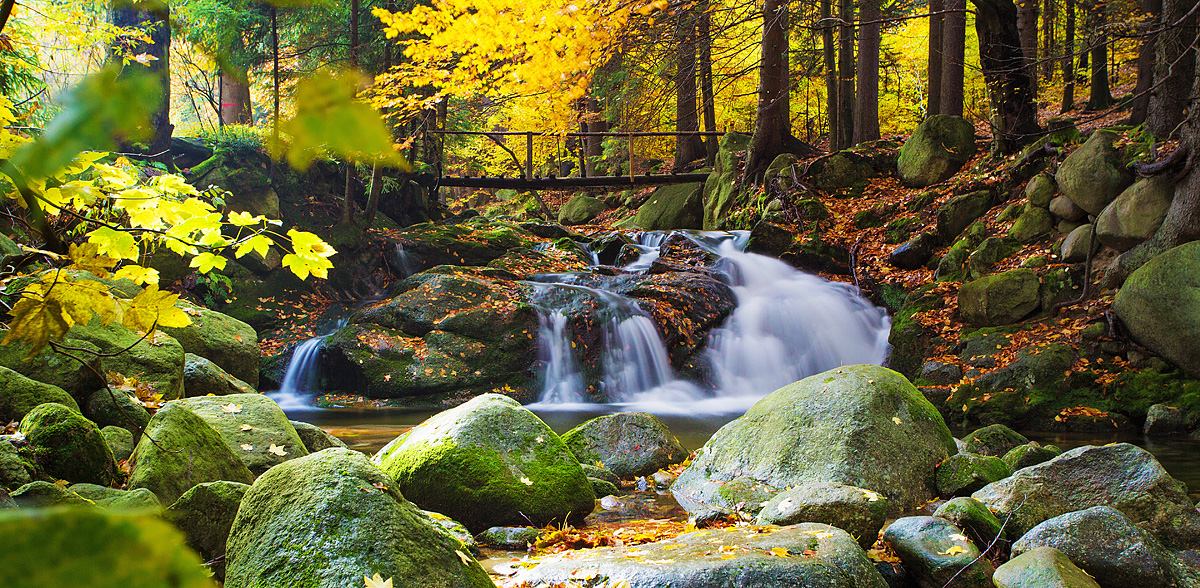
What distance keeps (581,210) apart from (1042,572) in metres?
22.1

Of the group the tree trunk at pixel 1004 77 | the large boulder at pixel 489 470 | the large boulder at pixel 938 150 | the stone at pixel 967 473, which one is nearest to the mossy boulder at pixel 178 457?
the large boulder at pixel 489 470

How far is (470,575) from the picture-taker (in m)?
3.32

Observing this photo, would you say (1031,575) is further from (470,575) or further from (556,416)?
(556,416)

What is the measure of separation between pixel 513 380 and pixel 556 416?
71.7 inches

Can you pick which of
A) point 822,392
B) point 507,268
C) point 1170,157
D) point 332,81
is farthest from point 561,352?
point 332,81

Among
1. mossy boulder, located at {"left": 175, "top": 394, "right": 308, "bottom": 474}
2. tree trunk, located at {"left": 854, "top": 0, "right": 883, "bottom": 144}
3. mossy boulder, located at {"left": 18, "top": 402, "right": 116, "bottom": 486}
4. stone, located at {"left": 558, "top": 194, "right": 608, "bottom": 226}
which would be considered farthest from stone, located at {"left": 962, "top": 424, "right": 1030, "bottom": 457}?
stone, located at {"left": 558, "top": 194, "right": 608, "bottom": 226}

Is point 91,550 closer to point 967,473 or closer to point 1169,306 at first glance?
point 967,473

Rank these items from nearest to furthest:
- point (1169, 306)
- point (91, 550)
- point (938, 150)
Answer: point (91, 550), point (1169, 306), point (938, 150)

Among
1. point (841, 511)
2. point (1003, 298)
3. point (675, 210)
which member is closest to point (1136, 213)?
point (1003, 298)

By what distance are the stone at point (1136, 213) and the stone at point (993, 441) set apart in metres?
4.67

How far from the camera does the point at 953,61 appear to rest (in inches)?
629

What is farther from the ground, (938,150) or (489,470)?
(938,150)

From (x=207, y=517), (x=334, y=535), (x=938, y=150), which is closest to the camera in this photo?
(x=334, y=535)

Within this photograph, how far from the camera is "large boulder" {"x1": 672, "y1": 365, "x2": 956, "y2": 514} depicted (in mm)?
5875
